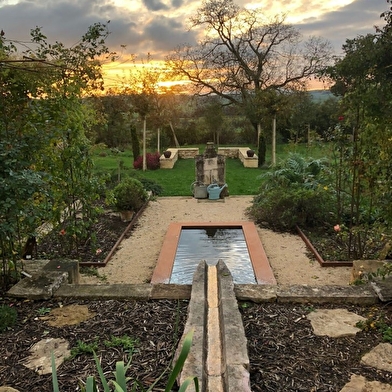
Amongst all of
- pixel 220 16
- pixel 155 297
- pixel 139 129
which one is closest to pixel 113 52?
pixel 155 297

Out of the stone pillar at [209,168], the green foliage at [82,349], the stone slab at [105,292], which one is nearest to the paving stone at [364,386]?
the green foliage at [82,349]

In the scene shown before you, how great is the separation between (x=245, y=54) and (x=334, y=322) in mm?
21433

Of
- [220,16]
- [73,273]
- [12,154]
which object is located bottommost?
[73,273]

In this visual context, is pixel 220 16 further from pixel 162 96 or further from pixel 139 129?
pixel 139 129

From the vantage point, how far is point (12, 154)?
3.05m

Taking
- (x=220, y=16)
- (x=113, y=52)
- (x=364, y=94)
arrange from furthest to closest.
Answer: (x=220, y=16) → (x=113, y=52) → (x=364, y=94)

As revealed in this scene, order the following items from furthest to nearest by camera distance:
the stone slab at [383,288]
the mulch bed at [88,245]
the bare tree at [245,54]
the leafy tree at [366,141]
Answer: the bare tree at [245,54] < the mulch bed at [88,245] < the leafy tree at [366,141] < the stone slab at [383,288]

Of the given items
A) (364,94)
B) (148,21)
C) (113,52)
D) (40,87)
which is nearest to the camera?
(40,87)

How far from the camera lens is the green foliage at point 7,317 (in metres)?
2.64

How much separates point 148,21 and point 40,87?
4.44 metres

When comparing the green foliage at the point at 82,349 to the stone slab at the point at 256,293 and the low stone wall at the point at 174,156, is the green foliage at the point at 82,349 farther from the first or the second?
the low stone wall at the point at 174,156

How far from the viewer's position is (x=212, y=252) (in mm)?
6145

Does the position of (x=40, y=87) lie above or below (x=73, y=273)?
above

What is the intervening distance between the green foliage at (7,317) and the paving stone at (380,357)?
2217 millimetres
